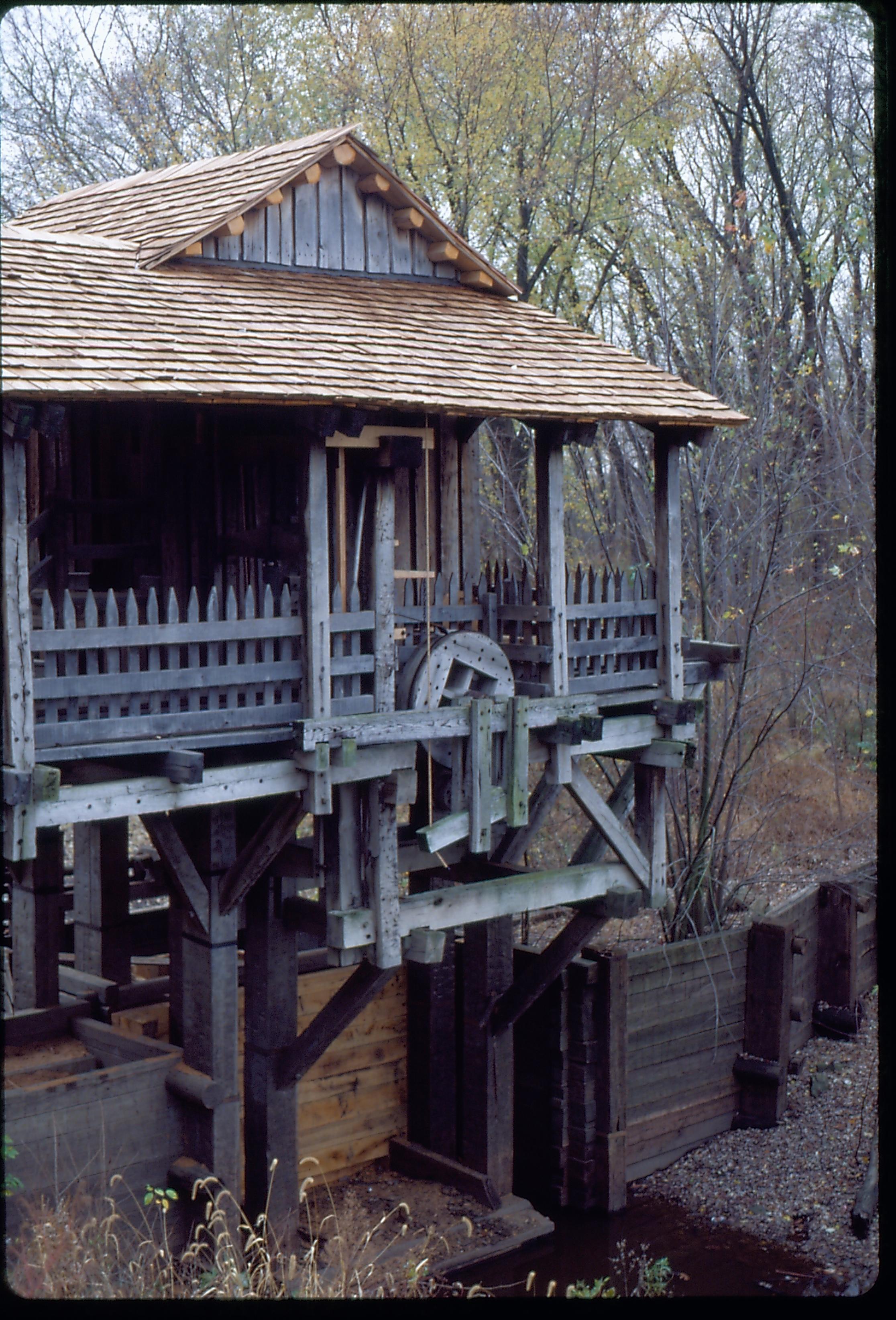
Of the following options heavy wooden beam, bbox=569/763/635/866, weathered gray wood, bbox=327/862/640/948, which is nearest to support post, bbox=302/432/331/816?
weathered gray wood, bbox=327/862/640/948

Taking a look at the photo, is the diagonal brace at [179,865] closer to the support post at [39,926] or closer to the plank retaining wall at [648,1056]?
the support post at [39,926]

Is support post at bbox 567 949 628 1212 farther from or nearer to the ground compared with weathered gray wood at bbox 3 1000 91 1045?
nearer to the ground

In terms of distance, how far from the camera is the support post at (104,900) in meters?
10.4

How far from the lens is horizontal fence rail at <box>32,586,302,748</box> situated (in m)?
6.52

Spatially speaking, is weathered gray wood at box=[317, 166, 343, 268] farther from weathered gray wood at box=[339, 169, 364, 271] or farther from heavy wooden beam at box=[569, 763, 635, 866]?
heavy wooden beam at box=[569, 763, 635, 866]

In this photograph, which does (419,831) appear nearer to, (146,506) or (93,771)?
(93,771)

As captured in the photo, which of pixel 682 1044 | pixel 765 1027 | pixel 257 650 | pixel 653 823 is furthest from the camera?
pixel 765 1027

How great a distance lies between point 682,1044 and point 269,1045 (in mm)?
4020

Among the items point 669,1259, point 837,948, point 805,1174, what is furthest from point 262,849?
point 837,948

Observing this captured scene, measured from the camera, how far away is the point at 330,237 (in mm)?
9023

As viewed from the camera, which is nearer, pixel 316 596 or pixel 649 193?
pixel 316 596

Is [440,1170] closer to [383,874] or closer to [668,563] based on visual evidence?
[383,874]

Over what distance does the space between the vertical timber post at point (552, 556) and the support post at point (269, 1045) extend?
2305 mm

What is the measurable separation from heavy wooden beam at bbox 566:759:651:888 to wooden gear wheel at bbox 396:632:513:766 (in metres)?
0.88
